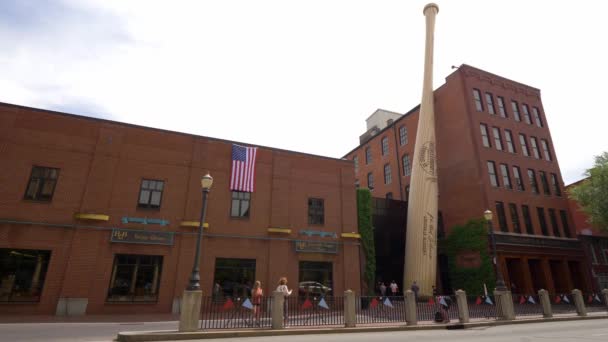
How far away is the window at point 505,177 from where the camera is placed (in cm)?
2992

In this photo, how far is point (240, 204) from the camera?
2145 cm

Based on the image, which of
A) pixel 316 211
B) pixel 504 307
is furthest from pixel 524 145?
pixel 316 211

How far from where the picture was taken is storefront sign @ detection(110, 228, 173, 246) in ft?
58.5

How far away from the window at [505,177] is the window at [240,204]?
76.3ft

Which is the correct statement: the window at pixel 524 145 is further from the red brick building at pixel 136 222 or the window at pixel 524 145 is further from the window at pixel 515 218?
the red brick building at pixel 136 222

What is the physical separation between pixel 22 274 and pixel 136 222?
543cm

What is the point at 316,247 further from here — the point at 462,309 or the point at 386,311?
the point at 462,309

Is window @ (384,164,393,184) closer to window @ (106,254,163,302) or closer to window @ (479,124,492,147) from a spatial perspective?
window @ (479,124,492,147)

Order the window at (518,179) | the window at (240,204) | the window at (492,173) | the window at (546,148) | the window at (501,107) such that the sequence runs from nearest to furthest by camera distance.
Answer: the window at (240,204) < the window at (492,173) < the window at (518,179) < the window at (501,107) < the window at (546,148)

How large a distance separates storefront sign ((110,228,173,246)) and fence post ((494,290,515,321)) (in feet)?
60.8

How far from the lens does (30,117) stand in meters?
17.8

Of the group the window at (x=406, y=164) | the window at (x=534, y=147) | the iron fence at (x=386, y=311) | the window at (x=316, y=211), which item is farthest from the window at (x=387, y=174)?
the iron fence at (x=386, y=311)

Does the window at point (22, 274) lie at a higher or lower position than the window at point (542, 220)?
lower

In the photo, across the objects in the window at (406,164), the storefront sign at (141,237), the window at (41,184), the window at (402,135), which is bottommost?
the storefront sign at (141,237)
